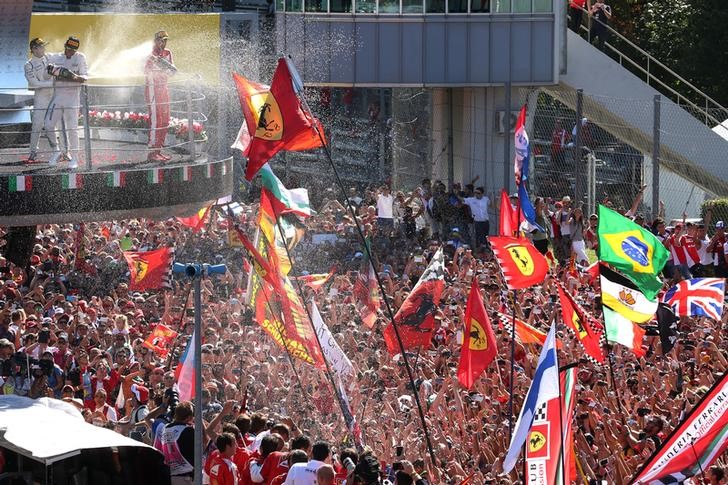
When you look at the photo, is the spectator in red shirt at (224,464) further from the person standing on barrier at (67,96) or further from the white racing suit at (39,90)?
the white racing suit at (39,90)

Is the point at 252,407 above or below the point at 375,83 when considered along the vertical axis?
below

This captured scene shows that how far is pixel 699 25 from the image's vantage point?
3784cm

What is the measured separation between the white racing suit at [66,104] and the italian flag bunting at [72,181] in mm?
472

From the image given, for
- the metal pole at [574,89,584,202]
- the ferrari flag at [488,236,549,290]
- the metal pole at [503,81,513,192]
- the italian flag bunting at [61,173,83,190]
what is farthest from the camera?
the metal pole at [503,81,513,192]

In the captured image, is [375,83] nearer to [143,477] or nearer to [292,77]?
[292,77]

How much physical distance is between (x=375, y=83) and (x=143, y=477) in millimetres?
21599

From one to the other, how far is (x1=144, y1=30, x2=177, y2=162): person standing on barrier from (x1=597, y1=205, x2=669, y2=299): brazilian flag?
4.59 meters

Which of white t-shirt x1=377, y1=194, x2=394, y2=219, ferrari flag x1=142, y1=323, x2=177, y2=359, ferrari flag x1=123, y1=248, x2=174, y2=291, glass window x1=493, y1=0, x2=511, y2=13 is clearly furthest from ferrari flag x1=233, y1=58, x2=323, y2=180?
glass window x1=493, y1=0, x2=511, y2=13

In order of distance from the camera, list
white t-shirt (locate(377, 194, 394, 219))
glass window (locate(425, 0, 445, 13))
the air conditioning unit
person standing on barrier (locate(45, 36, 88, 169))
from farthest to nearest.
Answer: glass window (locate(425, 0, 445, 13)), the air conditioning unit, white t-shirt (locate(377, 194, 394, 219)), person standing on barrier (locate(45, 36, 88, 169))

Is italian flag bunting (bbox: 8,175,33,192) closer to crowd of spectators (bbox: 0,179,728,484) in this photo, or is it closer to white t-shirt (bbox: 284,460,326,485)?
crowd of spectators (bbox: 0,179,728,484)

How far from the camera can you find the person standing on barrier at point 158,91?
642 inches

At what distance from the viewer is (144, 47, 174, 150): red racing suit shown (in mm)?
16344

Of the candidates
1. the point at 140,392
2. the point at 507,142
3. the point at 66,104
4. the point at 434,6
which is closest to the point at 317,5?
the point at 434,6

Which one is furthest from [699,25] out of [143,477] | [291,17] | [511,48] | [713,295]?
[143,477]
